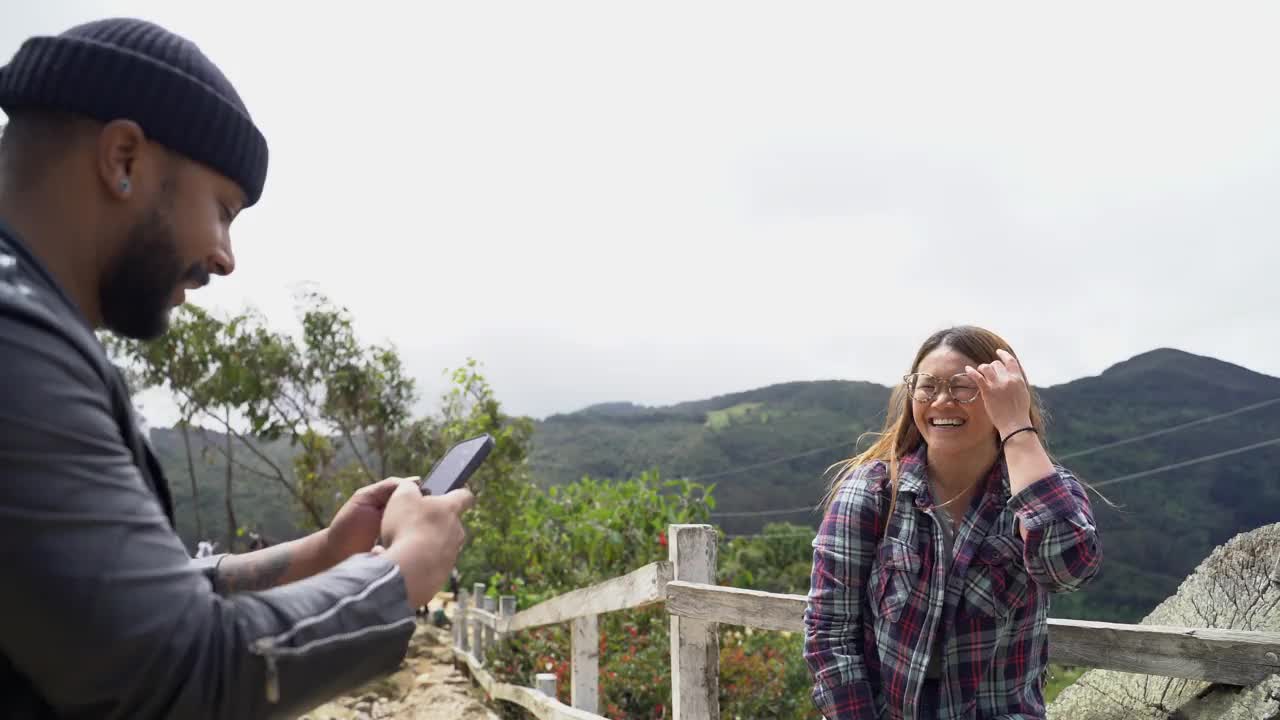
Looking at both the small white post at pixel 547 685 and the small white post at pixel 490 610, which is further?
the small white post at pixel 490 610

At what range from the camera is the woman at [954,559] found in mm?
2121

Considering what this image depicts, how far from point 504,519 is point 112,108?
370 inches

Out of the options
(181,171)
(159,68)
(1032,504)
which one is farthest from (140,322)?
(1032,504)

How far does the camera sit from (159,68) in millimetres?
1067

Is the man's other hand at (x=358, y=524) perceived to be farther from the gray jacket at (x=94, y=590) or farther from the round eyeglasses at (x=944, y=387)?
the round eyeglasses at (x=944, y=387)

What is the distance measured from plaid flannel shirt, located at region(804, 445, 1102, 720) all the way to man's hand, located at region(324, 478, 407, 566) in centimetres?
135

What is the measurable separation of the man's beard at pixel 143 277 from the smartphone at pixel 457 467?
0.46m

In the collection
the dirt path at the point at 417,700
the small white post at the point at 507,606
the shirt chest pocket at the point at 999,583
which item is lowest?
the dirt path at the point at 417,700

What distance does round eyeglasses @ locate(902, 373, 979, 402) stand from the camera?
7.70 ft

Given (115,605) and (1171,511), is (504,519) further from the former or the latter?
(1171,511)

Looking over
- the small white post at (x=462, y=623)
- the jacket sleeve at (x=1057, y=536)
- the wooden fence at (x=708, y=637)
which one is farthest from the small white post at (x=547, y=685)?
the small white post at (x=462, y=623)

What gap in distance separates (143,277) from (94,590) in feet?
1.38

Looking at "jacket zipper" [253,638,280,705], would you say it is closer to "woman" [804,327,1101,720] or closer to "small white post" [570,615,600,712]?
"woman" [804,327,1101,720]

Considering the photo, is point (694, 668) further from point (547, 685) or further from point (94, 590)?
point (94, 590)
